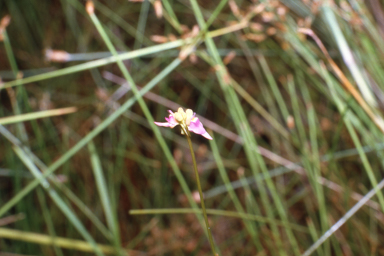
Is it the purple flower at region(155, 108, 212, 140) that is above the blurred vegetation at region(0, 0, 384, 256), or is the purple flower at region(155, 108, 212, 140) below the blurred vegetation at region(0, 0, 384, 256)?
above

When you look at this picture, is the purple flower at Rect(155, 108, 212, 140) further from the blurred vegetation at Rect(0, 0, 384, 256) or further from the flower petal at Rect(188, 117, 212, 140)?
the blurred vegetation at Rect(0, 0, 384, 256)

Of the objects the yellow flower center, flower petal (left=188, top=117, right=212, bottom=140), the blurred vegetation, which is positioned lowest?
the blurred vegetation

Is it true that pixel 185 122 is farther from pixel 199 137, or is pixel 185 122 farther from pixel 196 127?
pixel 199 137

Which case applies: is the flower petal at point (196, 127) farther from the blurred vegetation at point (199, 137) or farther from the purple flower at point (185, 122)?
the blurred vegetation at point (199, 137)

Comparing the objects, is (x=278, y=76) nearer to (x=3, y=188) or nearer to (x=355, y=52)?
(x=355, y=52)

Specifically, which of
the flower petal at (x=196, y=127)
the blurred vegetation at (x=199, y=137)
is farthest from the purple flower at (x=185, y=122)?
the blurred vegetation at (x=199, y=137)

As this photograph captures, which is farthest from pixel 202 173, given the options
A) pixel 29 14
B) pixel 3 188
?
pixel 29 14

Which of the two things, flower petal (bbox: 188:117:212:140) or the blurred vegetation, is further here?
the blurred vegetation

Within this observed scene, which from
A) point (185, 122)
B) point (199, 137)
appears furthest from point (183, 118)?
point (199, 137)

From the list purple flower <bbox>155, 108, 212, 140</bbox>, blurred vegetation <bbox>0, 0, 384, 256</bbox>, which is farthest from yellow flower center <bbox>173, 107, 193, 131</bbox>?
blurred vegetation <bbox>0, 0, 384, 256</bbox>
